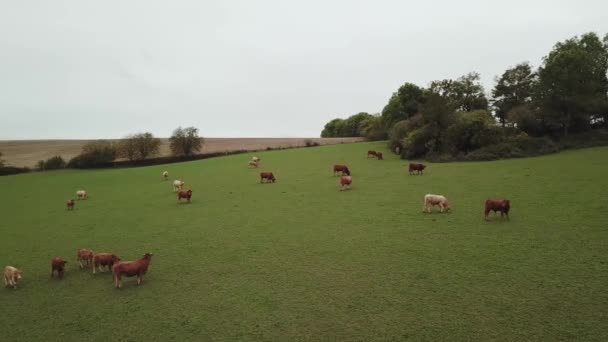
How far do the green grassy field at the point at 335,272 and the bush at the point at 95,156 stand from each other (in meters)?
47.9

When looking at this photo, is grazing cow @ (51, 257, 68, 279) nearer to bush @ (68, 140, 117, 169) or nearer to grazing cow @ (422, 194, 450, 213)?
grazing cow @ (422, 194, 450, 213)

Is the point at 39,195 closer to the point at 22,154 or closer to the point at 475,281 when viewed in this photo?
the point at 475,281

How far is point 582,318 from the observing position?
654cm

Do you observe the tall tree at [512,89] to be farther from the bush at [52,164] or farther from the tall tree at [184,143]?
the bush at [52,164]

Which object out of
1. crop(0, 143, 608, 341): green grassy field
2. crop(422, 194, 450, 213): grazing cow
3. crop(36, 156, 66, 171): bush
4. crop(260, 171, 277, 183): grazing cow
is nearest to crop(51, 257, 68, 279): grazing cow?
crop(0, 143, 608, 341): green grassy field

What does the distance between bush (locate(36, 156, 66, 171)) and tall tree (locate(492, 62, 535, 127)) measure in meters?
→ 76.7

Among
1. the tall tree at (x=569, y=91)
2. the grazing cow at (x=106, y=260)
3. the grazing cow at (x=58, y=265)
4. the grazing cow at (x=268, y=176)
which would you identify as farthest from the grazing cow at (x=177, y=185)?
the tall tree at (x=569, y=91)

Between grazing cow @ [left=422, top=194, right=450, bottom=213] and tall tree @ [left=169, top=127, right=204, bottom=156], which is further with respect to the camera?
tall tree @ [left=169, top=127, right=204, bottom=156]

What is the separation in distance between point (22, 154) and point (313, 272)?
90.7 m

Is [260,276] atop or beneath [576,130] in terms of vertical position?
beneath

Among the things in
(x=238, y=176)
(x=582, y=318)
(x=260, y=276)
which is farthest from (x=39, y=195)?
(x=582, y=318)

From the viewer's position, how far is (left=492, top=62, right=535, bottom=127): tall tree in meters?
52.7

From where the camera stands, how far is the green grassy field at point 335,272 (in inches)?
275

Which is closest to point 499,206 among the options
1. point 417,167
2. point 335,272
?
point 335,272
